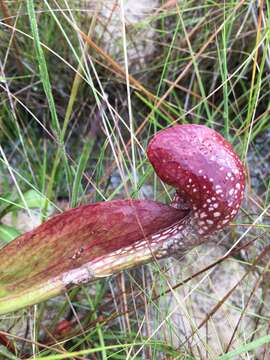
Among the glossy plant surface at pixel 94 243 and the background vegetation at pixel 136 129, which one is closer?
the glossy plant surface at pixel 94 243

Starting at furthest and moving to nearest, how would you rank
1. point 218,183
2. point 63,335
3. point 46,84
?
point 63,335
point 46,84
point 218,183

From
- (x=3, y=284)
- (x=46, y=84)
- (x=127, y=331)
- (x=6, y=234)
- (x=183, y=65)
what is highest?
(x=46, y=84)

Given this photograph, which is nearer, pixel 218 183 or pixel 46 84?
pixel 218 183

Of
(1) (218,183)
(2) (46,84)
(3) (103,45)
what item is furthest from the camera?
(3) (103,45)

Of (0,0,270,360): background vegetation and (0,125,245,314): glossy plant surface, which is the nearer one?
(0,125,245,314): glossy plant surface

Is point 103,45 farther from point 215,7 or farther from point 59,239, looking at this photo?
point 59,239

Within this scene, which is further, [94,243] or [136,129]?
[136,129]

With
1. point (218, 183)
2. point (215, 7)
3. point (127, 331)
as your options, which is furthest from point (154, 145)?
point (215, 7)

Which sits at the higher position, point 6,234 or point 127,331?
point 6,234

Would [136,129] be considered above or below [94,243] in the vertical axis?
below

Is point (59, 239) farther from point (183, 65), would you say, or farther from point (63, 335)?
point (183, 65)
